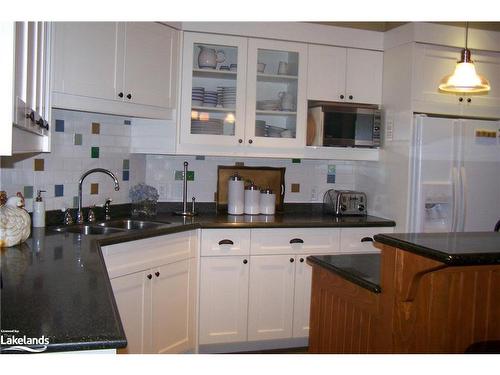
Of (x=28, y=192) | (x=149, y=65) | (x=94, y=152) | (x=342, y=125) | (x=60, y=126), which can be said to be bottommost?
(x=28, y=192)

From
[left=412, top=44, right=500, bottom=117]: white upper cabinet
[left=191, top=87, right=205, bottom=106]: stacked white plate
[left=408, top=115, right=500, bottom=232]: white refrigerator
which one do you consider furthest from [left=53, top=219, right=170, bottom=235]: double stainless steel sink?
[left=412, top=44, right=500, bottom=117]: white upper cabinet

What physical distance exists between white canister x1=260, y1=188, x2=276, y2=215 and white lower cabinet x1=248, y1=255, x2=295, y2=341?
1.64 ft

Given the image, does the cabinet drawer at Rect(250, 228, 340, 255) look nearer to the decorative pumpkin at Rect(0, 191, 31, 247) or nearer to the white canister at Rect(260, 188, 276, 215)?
the white canister at Rect(260, 188, 276, 215)

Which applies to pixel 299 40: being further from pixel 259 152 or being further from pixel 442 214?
pixel 442 214

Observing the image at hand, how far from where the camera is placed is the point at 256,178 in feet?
13.5

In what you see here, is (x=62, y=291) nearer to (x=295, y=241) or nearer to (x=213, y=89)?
(x=295, y=241)

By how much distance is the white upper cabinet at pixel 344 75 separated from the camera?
3832 millimetres

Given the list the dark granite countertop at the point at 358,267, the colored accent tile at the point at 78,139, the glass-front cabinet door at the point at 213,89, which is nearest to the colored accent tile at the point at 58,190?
the colored accent tile at the point at 78,139

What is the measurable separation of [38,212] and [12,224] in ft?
2.10

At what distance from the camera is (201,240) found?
335 centimetres

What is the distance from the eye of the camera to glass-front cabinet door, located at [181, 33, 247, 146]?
3564 millimetres

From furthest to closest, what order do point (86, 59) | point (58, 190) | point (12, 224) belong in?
point (58, 190), point (86, 59), point (12, 224)
